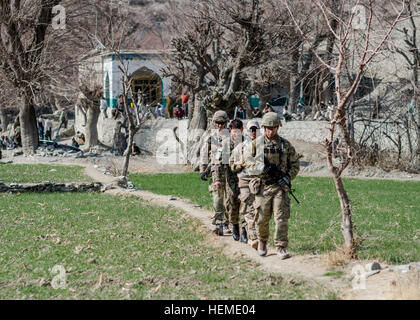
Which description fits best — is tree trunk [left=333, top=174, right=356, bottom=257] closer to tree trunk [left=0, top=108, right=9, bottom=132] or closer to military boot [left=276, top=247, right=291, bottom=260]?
military boot [left=276, top=247, right=291, bottom=260]

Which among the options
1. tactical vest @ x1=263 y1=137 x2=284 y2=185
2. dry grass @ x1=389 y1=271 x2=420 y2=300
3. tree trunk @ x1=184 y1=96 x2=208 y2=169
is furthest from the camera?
tree trunk @ x1=184 y1=96 x2=208 y2=169

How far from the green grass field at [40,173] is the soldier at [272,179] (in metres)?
13.6

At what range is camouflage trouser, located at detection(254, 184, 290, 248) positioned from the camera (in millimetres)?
10156

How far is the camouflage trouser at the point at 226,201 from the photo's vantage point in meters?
12.3

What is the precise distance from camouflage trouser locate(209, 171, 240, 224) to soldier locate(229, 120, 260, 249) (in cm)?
28

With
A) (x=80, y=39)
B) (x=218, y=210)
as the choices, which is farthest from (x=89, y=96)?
(x=218, y=210)

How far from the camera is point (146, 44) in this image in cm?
7594

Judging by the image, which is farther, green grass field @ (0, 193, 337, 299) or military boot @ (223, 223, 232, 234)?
military boot @ (223, 223, 232, 234)

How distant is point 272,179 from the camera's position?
33.7ft

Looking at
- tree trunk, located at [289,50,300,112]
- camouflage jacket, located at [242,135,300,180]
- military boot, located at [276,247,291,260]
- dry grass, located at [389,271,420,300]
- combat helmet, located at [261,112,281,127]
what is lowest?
military boot, located at [276,247,291,260]

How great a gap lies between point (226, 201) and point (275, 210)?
2311 mm

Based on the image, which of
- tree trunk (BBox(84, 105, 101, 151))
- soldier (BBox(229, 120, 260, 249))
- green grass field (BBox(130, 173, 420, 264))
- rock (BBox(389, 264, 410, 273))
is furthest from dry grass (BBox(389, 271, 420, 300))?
tree trunk (BBox(84, 105, 101, 151))

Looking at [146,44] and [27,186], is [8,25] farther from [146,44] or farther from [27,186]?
[146,44]

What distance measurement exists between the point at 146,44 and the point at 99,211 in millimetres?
61950
